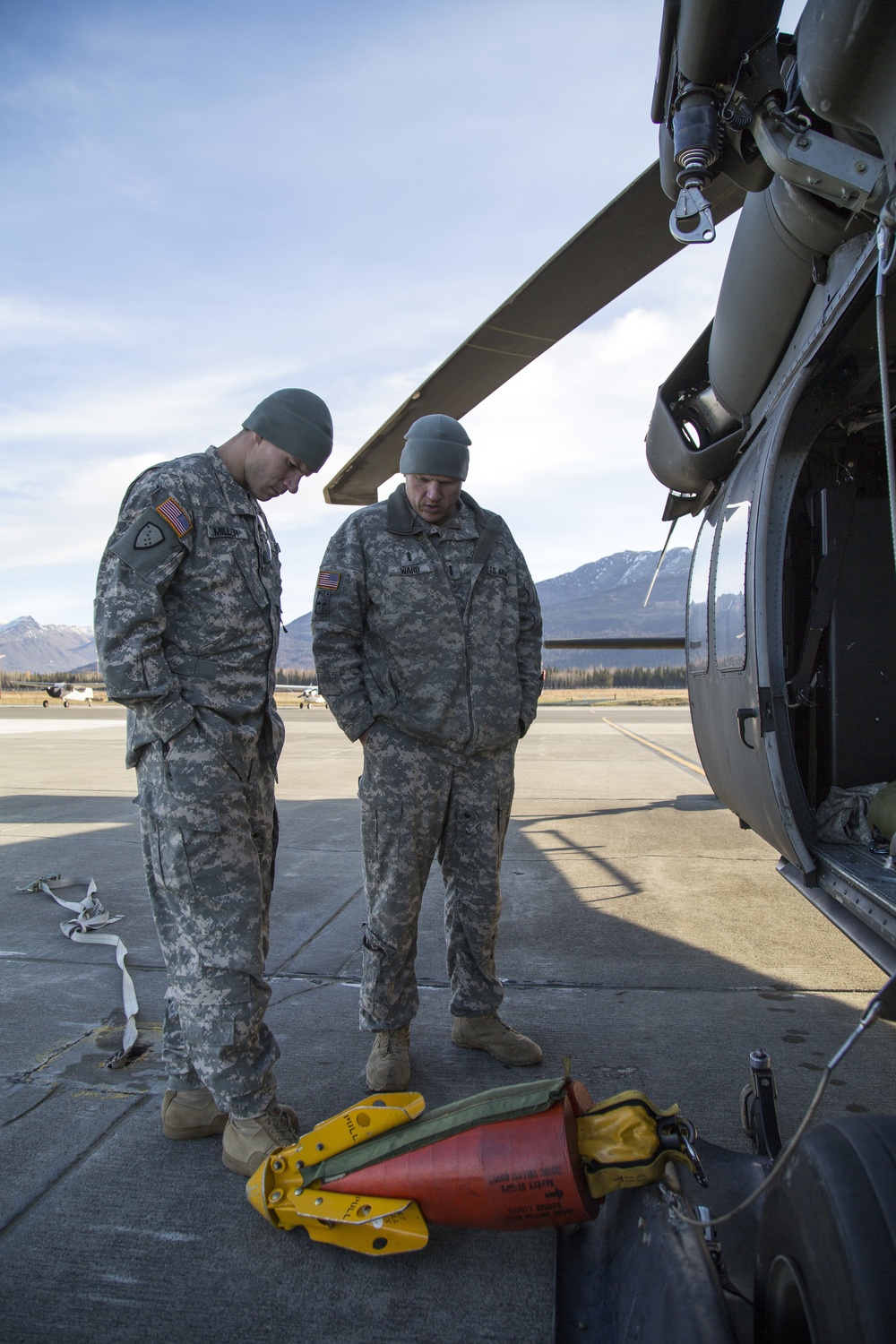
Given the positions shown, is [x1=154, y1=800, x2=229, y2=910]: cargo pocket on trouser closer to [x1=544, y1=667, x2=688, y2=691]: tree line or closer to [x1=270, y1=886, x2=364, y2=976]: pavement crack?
[x1=270, y1=886, x2=364, y2=976]: pavement crack

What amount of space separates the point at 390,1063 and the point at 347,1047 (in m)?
0.33

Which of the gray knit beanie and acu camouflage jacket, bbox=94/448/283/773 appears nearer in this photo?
acu camouflage jacket, bbox=94/448/283/773

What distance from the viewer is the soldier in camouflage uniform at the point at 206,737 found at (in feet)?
7.01

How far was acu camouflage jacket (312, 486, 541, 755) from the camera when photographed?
2754 millimetres

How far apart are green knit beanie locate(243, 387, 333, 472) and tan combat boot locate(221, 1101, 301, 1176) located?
5.78ft

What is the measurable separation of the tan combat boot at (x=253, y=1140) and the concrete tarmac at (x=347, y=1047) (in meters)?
0.04

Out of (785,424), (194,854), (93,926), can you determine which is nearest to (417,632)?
(194,854)

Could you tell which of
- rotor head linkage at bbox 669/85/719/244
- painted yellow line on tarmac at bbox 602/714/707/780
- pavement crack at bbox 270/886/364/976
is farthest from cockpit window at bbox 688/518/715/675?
painted yellow line on tarmac at bbox 602/714/707/780

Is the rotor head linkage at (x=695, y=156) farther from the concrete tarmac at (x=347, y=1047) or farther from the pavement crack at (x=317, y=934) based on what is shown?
the pavement crack at (x=317, y=934)

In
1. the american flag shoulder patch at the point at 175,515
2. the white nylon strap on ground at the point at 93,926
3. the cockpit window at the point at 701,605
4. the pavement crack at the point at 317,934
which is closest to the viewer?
the american flag shoulder patch at the point at 175,515

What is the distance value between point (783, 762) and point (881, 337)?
52.4 inches

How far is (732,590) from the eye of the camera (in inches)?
119

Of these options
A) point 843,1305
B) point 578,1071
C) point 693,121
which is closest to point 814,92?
point 693,121

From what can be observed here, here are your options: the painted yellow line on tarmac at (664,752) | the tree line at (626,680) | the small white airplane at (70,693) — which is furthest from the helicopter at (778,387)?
the tree line at (626,680)
